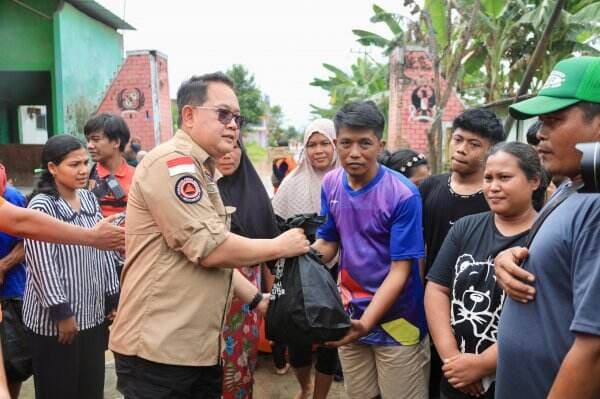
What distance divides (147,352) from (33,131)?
19788 mm

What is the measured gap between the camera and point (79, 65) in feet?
47.2

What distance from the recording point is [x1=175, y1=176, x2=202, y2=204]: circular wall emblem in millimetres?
1904

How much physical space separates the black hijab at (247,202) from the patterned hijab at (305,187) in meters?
0.66

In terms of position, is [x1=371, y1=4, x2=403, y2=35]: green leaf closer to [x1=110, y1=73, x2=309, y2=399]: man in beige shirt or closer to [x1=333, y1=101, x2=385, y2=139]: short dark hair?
[x1=333, y1=101, x2=385, y2=139]: short dark hair

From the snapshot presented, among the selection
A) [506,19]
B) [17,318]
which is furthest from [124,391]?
[506,19]

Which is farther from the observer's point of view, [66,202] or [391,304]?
[66,202]

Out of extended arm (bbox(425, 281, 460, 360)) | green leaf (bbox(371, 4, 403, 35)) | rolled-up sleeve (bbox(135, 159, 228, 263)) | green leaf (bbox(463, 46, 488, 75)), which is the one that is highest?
green leaf (bbox(371, 4, 403, 35))

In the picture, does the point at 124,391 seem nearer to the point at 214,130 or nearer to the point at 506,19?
the point at 214,130

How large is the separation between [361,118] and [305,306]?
3.37 ft

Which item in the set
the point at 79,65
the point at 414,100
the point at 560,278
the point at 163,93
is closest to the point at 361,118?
the point at 560,278

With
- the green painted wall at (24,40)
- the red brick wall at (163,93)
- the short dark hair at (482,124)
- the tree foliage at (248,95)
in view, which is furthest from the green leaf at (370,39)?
the tree foliage at (248,95)

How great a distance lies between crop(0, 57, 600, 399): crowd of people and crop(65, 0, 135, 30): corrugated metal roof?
12.9m

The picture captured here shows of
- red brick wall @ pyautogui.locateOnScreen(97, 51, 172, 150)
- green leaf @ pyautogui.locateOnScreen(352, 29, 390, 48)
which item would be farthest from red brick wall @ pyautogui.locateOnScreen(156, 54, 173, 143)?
green leaf @ pyautogui.locateOnScreen(352, 29, 390, 48)

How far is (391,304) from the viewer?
2521mm
